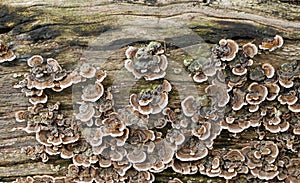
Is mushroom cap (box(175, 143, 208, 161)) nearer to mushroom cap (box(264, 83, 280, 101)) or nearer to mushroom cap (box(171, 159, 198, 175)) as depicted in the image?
mushroom cap (box(171, 159, 198, 175))

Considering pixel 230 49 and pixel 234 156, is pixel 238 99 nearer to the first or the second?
pixel 230 49

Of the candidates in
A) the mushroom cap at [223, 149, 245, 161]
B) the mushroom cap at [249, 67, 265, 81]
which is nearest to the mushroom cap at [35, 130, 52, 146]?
the mushroom cap at [223, 149, 245, 161]

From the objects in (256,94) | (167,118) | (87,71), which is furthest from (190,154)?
(87,71)

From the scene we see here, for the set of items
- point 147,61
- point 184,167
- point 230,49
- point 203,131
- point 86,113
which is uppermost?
point 230,49

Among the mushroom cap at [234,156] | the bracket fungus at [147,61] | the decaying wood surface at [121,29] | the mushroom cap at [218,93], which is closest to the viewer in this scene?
the bracket fungus at [147,61]

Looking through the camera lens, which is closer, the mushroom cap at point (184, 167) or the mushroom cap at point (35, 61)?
the mushroom cap at point (35, 61)

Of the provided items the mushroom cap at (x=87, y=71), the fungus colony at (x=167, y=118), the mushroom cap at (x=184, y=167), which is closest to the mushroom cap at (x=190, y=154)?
the fungus colony at (x=167, y=118)

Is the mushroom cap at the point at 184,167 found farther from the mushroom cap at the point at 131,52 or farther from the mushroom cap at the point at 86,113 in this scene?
the mushroom cap at the point at 131,52

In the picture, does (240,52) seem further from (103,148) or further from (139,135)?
(103,148)

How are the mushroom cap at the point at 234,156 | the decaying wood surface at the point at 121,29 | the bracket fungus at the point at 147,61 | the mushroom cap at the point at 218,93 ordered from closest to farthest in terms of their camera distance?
the bracket fungus at the point at 147,61 < the mushroom cap at the point at 218,93 < the decaying wood surface at the point at 121,29 < the mushroom cap at the point at 234,156
